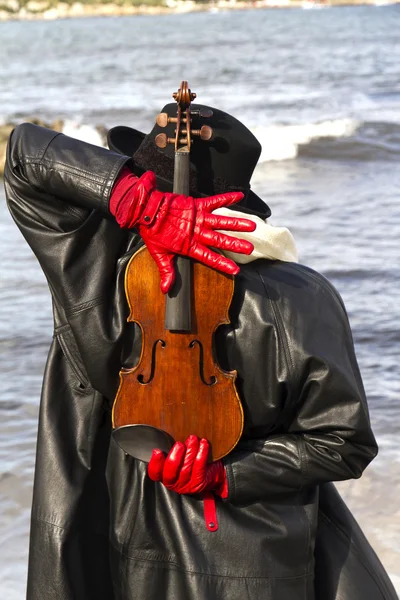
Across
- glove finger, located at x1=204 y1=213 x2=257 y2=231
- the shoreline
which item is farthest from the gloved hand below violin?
the shoreline

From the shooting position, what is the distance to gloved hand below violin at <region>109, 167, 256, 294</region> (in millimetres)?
1625

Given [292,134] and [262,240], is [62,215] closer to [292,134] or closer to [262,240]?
[262,240]

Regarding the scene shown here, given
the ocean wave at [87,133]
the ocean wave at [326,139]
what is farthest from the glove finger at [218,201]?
the ocean wave at [87,133]

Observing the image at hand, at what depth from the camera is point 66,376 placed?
197 centimetres

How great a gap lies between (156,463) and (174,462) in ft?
0.10

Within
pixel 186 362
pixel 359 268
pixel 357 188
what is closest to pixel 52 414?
pixel 186 362

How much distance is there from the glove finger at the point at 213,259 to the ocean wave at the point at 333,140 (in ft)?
36.2

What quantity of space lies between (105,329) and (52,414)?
233 mm

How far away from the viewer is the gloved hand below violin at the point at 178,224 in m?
1.62

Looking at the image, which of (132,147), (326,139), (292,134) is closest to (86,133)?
(292,134)

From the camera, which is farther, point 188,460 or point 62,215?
point 62,215

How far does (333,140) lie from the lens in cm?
→ 1370

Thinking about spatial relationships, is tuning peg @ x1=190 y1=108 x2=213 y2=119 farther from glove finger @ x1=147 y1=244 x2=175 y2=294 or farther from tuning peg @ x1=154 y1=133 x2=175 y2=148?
glove finger @ x1=147 y1=244 x2=175 y2=294

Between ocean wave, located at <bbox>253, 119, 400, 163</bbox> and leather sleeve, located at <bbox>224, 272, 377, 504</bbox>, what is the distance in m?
10.9
